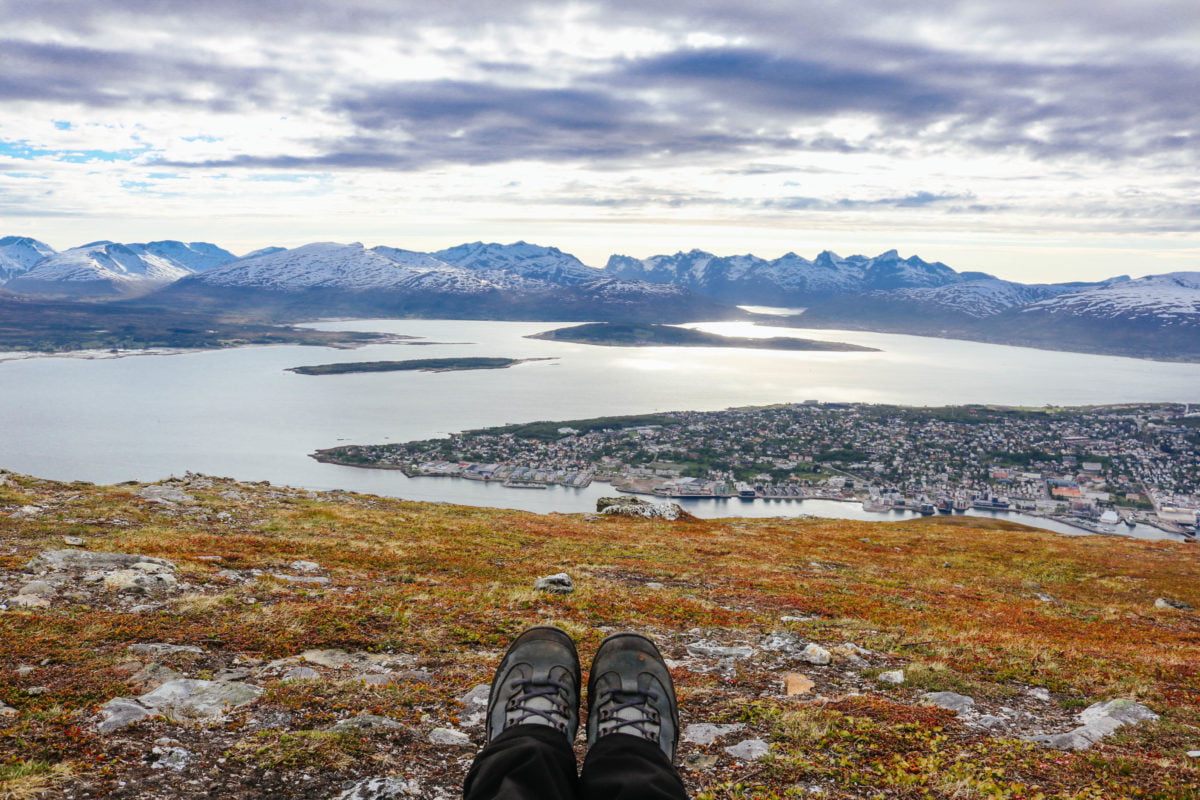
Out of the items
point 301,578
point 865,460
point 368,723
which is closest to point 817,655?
point 368,723

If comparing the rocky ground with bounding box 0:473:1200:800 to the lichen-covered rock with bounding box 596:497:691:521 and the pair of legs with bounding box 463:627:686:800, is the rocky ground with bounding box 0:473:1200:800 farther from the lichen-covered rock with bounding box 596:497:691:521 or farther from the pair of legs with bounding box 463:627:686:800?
the lichen-covered rock with bounding box 596:497:691:521

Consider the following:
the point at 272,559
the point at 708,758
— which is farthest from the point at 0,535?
the point at 708,758

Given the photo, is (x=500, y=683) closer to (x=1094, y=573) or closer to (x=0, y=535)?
(x=0, y=535)

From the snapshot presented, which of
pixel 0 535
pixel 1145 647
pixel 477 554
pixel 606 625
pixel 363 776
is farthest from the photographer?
pixel 477 554

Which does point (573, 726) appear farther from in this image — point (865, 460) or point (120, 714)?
point (865, 460)

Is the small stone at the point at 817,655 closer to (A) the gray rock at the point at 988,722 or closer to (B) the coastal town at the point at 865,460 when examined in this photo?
(A) the gray rock at the point at 988,722
